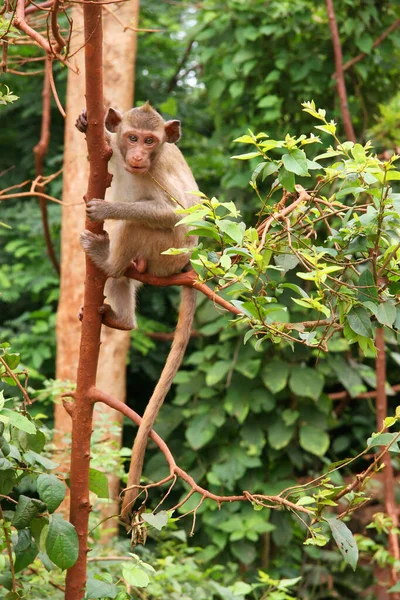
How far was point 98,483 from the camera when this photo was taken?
3135 mm

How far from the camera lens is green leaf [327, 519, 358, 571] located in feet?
7.91

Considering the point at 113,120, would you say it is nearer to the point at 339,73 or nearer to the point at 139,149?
the point at 139,149

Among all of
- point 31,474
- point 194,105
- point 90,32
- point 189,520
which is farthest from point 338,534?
point 194,105

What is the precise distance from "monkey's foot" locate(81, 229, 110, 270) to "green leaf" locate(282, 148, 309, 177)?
1.04 metres

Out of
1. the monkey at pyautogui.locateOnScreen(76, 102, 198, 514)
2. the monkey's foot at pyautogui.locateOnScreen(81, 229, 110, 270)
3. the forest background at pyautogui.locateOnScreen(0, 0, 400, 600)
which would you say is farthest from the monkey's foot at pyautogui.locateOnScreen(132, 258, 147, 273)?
the forest background at pyautogui.locateOnScreen(0, 0, 400, 600)

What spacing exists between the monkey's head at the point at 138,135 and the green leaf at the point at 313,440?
288cm

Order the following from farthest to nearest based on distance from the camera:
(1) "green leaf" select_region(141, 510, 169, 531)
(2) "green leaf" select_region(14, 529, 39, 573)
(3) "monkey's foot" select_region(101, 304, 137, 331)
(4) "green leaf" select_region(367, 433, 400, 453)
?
(3) "monkey's foot" select_region(101, 304, 137, 331)
(2) "green leaf" select_region(14, 529, 39, 573)
(1) "green leaf" select_region(141, 510, 169, 531)
(4) "green leaf" select_region(367, 433, 400, 453)

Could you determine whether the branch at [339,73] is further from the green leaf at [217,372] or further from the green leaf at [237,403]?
the green leaf at [237,403]

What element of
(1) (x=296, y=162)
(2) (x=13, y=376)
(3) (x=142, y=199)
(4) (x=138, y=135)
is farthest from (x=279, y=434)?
(1) (x=296, y=162)

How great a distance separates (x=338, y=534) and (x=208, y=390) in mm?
3898

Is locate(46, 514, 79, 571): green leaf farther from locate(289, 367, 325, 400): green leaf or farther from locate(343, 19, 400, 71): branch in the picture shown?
locate(343, 19, 400, 71): branch

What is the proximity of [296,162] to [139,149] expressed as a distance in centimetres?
164

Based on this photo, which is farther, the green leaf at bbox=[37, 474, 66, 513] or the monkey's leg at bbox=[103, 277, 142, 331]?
the monkey's leg at bbox=[103, 277, 142, 331]

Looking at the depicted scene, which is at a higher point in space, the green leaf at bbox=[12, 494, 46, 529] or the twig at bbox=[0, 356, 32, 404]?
the twig at bbox=[0, 356, 32, 404]
